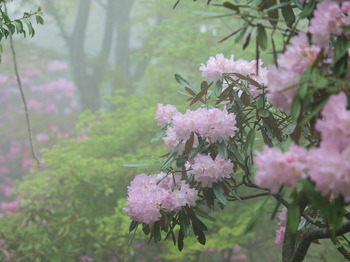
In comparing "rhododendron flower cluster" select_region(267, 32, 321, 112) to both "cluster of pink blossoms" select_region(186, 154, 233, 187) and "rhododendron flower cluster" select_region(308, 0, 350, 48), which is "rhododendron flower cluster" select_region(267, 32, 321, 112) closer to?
"rhododendron flower cluster" select_region(308, 0, 350, 48)

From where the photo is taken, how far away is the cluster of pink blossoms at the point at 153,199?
1.44 meters

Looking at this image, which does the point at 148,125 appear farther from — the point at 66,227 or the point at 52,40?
the point at 52,40

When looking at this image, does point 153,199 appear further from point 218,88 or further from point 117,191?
point 117,191

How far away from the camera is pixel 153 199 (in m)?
1.46

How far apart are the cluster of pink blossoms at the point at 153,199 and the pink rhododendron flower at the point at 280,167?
63cm

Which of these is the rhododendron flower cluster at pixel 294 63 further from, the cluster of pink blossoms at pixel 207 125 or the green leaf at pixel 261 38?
the cluster of pink blossoms at pixel 207 125

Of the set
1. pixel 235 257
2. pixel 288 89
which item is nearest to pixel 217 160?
pixel 288 89

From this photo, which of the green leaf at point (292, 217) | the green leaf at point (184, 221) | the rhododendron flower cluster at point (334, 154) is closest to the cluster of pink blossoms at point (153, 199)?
the green leaf at point (184, 221)

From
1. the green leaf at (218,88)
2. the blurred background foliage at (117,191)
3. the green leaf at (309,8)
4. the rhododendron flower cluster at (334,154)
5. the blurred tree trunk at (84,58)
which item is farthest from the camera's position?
the blurred tree trunk at (84,58)

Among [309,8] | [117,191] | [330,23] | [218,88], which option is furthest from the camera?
[117,191]

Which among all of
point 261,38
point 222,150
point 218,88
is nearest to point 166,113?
point 218,88

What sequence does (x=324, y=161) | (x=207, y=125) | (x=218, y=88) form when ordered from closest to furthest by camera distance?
1. (x=324, y=161)
2. (x=207, y=125)
3. (x=218, y=88)

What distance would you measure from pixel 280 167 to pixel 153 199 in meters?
0.69

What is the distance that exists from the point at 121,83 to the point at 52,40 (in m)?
9.45
